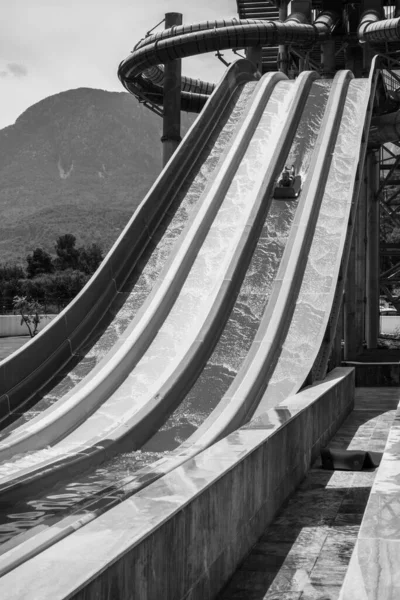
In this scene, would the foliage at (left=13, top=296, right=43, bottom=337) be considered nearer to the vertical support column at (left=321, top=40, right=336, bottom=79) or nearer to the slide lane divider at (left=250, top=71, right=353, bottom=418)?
the vertical support column at (left=321, top=40, right=336, bottom=79)

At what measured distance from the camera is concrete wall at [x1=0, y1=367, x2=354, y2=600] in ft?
9.21

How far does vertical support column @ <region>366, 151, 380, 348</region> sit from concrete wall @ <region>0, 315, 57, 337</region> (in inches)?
679

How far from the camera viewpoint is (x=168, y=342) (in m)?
10.6

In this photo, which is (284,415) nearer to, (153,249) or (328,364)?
(328,364)

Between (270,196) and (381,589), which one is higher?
(270,196)

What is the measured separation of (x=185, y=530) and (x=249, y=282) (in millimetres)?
8072

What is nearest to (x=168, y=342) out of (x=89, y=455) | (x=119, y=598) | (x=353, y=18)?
(x=89, y=455)

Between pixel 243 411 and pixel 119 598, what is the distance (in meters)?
6.03

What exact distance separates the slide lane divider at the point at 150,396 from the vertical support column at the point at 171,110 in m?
4.97

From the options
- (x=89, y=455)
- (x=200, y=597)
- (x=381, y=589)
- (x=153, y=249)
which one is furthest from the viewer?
(x=153, y=249)

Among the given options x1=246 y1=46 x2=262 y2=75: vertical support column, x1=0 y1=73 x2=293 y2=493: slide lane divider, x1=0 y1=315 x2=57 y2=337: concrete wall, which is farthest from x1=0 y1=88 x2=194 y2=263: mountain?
x1=0 y1=73 x2=293 y2=493: slide lane divider

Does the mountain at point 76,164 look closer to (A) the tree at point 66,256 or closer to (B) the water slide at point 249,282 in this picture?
(A) the tree at point 66,256

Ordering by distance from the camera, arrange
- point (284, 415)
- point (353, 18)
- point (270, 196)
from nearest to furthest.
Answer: point (284, 415)
point (270, 196)
point (353, 18)

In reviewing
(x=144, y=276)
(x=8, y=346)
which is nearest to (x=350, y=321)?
(x=144, y=276)
